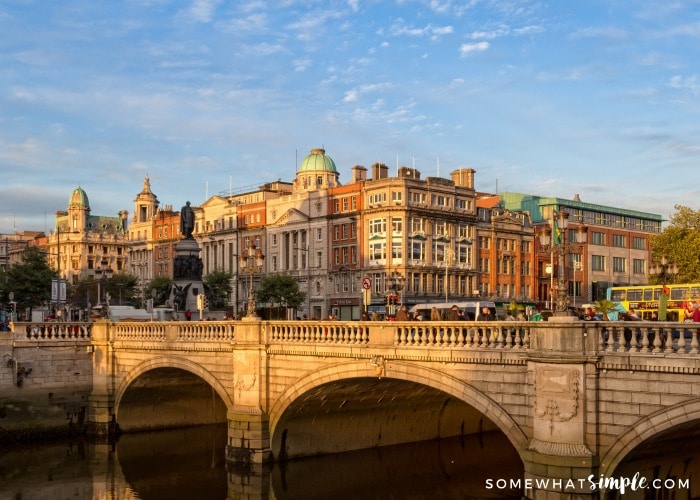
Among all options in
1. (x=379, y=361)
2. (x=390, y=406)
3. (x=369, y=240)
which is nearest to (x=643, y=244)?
(x=369, y=240)

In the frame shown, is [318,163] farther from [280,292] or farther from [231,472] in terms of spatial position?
[231,472]

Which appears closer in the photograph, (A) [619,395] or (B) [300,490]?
(A) [619,395]

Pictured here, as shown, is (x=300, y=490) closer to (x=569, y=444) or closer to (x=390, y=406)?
(x=390, y=406)

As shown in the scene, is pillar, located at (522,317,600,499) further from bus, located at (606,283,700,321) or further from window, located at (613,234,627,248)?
window, located at (613,234,627,248)

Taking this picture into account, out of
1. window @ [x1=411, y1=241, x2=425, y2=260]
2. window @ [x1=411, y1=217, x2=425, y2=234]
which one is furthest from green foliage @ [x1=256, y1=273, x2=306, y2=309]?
window @ [x1=411, y1=217, x2=425, y2=234]

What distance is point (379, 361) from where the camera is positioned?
29047 mm

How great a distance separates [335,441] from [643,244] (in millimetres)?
92604

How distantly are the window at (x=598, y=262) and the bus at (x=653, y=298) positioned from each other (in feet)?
187

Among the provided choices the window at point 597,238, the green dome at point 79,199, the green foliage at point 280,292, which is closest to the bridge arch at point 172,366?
the green foliage at point 280,292

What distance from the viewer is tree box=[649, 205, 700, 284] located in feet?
235

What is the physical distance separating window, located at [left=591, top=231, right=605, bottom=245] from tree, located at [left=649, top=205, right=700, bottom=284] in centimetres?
3627

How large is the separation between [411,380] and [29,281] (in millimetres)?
50723

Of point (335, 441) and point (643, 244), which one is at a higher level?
point (643, 244)

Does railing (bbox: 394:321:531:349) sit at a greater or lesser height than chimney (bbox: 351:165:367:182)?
lesser
